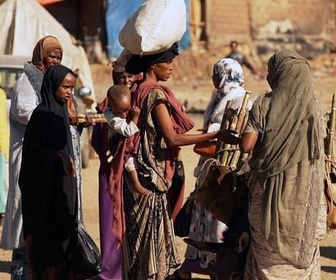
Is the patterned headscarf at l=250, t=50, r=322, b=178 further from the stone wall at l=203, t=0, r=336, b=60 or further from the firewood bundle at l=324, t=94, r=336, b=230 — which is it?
the stone wall at l=203, t=0, r=336, b=60

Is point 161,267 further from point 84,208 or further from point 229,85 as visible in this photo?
point 84,208

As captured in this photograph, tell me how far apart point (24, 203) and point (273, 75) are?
6.03ft

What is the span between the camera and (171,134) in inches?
233

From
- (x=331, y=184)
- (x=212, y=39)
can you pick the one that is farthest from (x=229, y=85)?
(x=212, y=39)

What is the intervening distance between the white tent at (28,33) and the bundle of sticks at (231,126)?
9.89 metres

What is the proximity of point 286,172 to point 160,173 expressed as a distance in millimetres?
760

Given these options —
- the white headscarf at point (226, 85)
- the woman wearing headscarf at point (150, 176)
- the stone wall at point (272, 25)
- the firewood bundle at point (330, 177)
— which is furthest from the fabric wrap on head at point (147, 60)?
the stone wall at point (272, 25)

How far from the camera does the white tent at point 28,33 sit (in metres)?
16.6

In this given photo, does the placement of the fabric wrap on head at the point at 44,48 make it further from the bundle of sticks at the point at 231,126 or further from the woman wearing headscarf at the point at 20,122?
the bundle of sticks at the point at 231,126

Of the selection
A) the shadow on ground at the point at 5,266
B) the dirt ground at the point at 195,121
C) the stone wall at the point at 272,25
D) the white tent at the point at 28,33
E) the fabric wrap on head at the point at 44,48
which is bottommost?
the dirt ground at the point at 195,121

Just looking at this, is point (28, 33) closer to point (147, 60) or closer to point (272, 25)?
point (147, 60)

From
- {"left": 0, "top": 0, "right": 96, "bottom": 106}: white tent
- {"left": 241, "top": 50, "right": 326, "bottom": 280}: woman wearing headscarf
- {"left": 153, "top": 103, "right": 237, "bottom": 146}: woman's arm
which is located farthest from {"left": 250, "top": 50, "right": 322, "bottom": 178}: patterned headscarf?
{"left": 0, "top": 0, "right": 96, "bottom": 106}: white tent

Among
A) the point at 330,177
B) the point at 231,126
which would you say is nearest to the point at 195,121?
the point at 231,126

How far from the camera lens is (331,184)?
621cm
